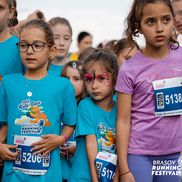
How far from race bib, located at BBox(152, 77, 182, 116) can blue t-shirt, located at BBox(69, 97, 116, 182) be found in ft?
1.54

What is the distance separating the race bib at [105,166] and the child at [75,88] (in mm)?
596

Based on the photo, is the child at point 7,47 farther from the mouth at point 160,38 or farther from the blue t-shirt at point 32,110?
the mouth at point 160,38

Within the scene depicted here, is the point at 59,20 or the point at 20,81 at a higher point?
the point at 59,20

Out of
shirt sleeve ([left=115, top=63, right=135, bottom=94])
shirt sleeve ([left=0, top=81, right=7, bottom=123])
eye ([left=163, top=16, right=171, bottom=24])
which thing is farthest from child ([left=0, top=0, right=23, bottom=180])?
eye ([left=163, top=16, right=171, bottom=24])

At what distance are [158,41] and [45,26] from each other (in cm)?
94

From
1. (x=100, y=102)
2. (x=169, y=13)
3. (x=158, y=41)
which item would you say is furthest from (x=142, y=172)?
(x=169, y=13)

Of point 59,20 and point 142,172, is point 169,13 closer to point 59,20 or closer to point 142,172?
point 142,172

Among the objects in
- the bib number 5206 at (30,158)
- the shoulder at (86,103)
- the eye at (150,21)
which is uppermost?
the eye at (150,21)

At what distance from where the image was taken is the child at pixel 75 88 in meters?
4.25

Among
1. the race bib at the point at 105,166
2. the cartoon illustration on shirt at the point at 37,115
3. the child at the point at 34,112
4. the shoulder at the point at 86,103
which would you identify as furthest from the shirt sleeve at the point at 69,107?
the race bib at the point at 105,166

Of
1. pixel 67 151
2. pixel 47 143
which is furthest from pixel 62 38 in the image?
pixel 47 143

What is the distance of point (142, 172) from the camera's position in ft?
11.8

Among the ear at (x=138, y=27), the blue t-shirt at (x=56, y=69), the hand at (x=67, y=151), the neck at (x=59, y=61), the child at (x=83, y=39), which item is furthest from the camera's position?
the child at (x=83, y=39)

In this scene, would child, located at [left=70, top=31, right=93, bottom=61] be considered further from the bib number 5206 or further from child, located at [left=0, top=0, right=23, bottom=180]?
the bib number 5206
